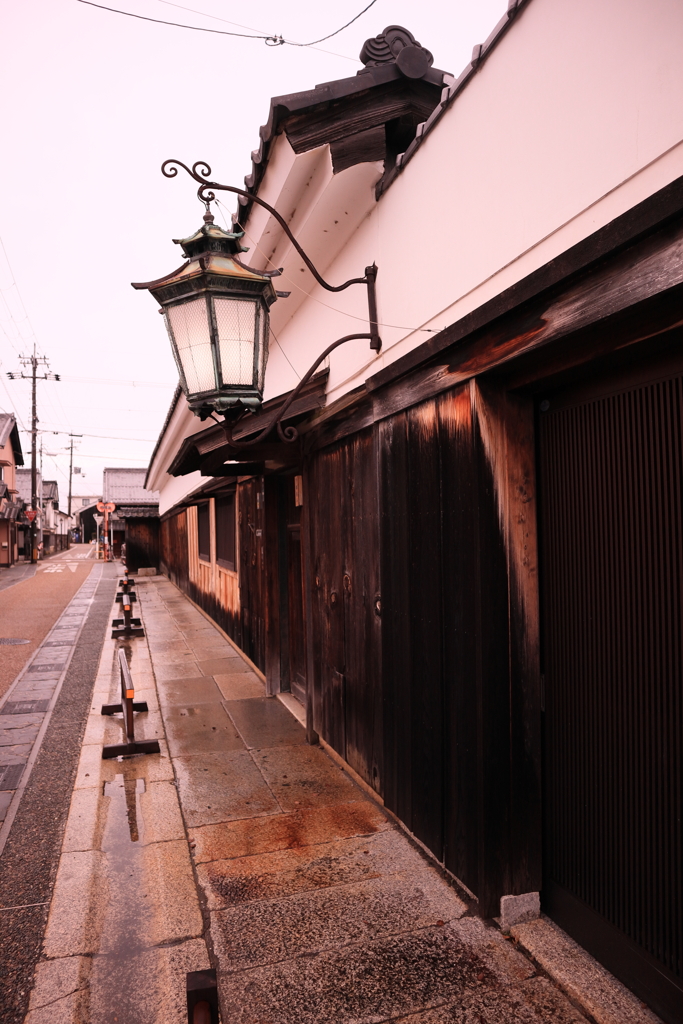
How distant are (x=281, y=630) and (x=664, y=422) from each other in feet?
20.4

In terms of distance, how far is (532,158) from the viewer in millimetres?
2736

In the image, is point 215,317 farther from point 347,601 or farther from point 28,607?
point 28,607

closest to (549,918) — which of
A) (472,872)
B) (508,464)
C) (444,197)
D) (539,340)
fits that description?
(472,872)

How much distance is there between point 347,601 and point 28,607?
16.5 metres

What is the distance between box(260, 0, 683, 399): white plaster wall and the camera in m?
2.11

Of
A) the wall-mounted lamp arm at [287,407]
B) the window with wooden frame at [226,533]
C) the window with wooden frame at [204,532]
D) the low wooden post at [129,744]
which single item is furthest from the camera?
the window with wooden frame at [204,532]

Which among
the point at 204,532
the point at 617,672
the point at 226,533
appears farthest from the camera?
the point at 204,532

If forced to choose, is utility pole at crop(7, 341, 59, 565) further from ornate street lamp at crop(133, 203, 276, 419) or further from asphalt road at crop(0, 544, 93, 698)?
ornate street lamp at crop(133, 203, 276, 419)

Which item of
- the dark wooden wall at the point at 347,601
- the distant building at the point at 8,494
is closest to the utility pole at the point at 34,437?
the distant building at the point at 8,494

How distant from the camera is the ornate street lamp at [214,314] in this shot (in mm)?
3898

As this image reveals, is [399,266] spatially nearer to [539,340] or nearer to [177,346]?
[177,346]

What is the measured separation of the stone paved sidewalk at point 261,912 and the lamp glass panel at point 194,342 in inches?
116

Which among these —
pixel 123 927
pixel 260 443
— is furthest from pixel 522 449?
pixel 123 927

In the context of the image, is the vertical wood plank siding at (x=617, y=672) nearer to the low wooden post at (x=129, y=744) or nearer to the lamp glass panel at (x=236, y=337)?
the lamp glass panel at (x=236, y=337)
